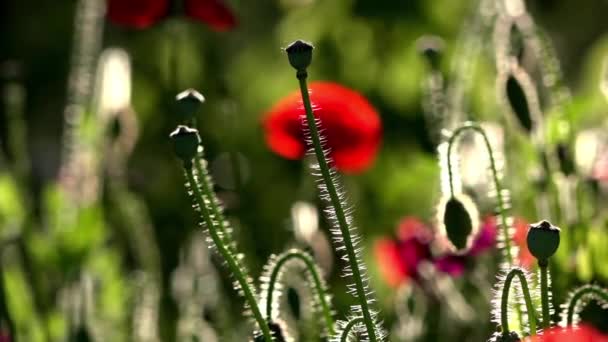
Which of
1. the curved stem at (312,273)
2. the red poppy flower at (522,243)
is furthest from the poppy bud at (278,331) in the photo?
the red poppy flower at (522,243)

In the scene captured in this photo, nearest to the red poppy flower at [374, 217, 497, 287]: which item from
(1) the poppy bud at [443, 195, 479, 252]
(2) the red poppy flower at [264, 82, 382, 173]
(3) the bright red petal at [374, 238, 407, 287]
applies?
(3) the bright red petal at [374, 238, 407, 287]

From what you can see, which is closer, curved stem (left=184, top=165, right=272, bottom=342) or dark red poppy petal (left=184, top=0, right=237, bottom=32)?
curved stem (left=184, top=165, right=272, bottom=342)

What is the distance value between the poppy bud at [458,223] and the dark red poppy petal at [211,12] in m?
0.52

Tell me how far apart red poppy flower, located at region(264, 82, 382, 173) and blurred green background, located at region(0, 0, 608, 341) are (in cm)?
5

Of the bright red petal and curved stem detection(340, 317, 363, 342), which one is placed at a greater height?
the bright red petal

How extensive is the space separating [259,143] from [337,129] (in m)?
0.77

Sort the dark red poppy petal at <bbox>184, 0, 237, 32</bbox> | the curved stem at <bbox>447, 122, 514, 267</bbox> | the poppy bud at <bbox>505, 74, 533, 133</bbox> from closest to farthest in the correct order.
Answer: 1. the curved stem at <bbox>447, 122, 514, 267</bbox>
2. the poppy bud at <bbox>505, 74, 533, 133</bbox>
3. the dark red poppy petal at <bbox>184, 0, 237, 32</bbox>

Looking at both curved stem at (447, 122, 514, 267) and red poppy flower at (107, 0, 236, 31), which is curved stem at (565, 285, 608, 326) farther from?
red poppy flower at (107, 0, 236, 31)

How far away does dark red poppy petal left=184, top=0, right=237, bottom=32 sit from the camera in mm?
1374

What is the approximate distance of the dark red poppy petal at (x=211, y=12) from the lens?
137 cm

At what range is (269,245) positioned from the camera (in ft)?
5.45

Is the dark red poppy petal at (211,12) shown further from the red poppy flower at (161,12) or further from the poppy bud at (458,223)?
the poppy bud at (458,223)

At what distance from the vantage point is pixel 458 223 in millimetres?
931

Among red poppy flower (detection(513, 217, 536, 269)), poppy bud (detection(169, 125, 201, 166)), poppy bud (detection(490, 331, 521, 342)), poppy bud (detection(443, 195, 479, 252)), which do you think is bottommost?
poppy bud (detection(490, 331, 521, 342))
